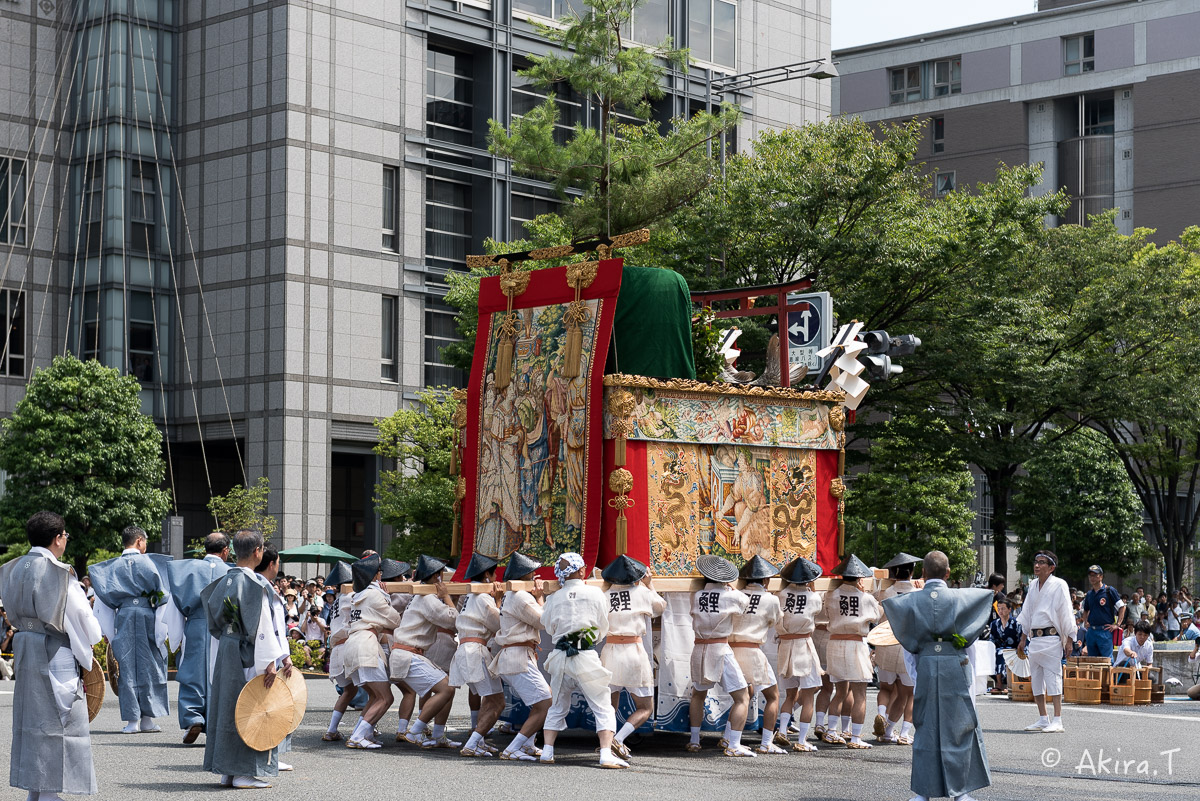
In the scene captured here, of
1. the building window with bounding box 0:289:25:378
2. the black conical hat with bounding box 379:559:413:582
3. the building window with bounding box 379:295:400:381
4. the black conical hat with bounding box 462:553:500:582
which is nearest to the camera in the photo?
the black conical hat with bounding box 462:553:500:582

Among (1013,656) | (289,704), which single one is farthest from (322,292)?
(289,704)

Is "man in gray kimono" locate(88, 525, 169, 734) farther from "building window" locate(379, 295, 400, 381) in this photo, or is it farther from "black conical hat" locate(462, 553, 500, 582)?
"building window" locate(379, 295, 400, 381)

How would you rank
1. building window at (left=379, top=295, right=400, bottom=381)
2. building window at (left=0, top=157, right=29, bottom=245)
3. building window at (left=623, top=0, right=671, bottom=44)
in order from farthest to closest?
building window at (left=623, top=0, right=671, bottom=44) → building window at (left=379, top=295, right=400, bottom=381) → building window at (left=0, top=157, right=29, bottom=245)

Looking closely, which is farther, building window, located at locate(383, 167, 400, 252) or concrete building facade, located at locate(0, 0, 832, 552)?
building window, located at locate(383, 167, 400, 252)

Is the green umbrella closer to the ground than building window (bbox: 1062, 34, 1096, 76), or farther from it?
closer to the ground

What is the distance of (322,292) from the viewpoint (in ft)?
132

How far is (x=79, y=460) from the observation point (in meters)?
34.0

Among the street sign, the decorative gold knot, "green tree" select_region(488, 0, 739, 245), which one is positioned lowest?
the decorative gold knot

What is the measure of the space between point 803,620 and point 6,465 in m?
25.1

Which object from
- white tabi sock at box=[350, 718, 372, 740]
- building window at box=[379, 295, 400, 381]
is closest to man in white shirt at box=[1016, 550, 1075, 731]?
white tabi sock at box=[350, 718, 372, 740]

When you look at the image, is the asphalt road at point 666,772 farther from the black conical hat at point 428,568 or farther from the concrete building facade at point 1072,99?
the concrete building facade at point 1072,99

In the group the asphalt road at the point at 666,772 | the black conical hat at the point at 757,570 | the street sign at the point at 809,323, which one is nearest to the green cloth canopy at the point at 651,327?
the black conical hat at the point at 757,570

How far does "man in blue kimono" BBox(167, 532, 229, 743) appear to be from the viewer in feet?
47.8

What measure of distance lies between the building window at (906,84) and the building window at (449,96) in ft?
110
